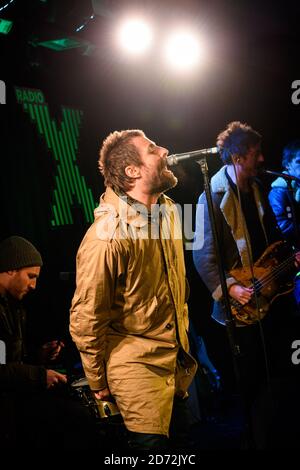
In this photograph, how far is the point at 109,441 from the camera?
3.08m

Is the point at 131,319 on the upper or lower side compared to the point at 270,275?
upper

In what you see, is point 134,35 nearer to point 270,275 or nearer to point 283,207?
point 283,207

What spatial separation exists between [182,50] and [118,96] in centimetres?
96

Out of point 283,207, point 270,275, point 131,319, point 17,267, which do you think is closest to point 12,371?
point 17,267

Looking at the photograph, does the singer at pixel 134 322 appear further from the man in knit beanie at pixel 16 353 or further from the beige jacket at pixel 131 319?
the man in knit beanie at pixel 16 353

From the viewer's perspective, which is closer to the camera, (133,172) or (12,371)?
(133,172)

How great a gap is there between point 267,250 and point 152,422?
2.15m

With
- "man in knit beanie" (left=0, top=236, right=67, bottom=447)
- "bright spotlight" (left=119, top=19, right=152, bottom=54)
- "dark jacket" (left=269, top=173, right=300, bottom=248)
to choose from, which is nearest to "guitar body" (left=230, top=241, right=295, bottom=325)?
"dark jacket" (left=269, top=173, right=300, bottom=248)

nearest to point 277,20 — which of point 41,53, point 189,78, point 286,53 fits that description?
point 286,53

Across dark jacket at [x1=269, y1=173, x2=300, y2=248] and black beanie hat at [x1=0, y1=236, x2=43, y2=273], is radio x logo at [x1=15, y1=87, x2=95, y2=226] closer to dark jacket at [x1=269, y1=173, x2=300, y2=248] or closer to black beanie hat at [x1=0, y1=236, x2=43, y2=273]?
black beanie hat at [x1=0, y1=236, x2=43, y2=273]

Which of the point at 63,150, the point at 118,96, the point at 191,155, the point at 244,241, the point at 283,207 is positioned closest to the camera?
the point at 191,155

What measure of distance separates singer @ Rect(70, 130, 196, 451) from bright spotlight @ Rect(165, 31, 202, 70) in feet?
10.2

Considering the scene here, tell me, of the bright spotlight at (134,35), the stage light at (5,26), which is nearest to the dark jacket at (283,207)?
the bright spotlight at (134,35)

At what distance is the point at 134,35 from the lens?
486 centimetres
